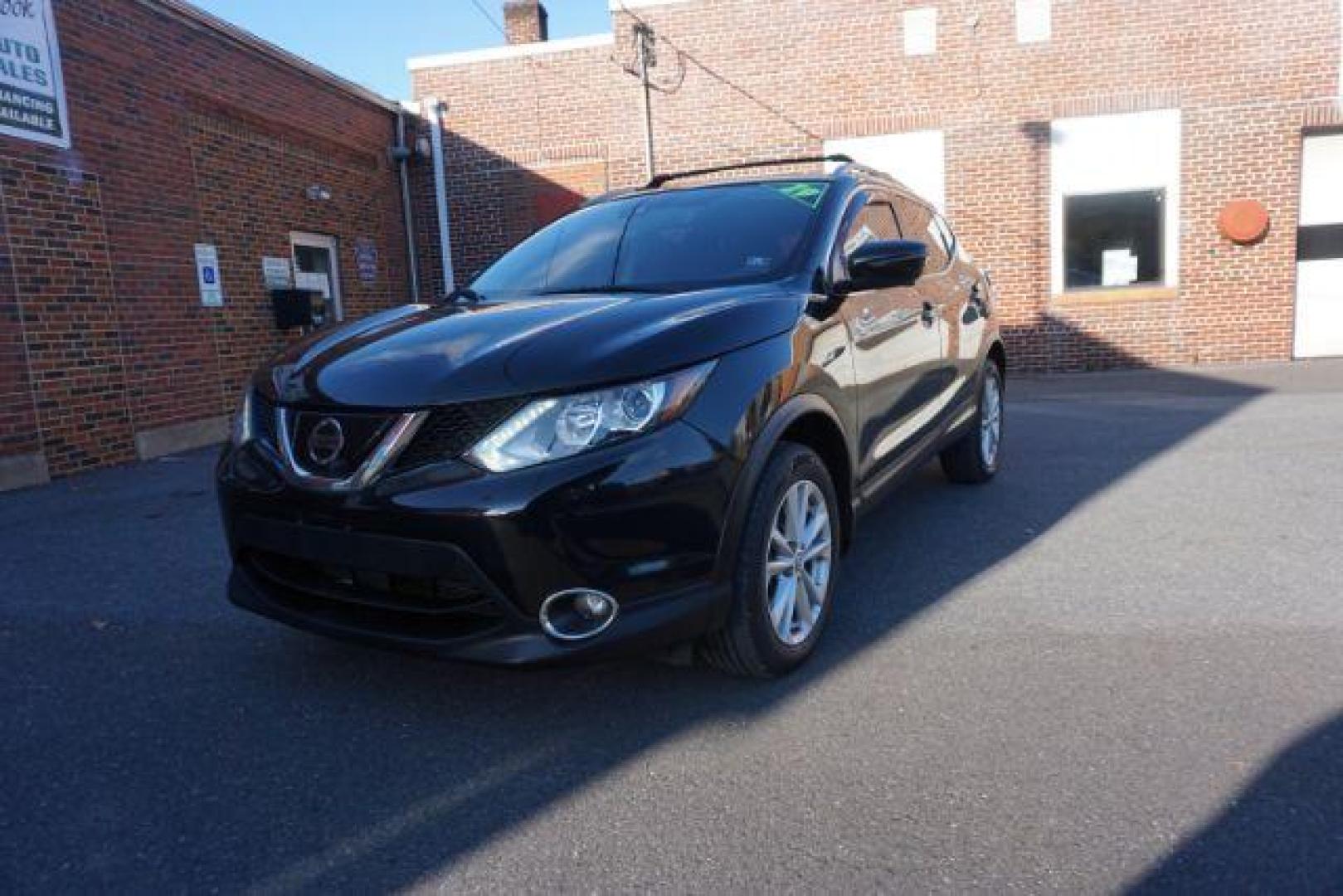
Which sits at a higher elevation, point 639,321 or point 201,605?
point 639,321

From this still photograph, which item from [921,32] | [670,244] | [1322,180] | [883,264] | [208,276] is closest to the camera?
[883,264]

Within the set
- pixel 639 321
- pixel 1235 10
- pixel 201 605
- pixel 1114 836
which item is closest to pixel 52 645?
pixel 201 605

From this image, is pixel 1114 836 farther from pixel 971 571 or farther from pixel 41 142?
pixel 41 142

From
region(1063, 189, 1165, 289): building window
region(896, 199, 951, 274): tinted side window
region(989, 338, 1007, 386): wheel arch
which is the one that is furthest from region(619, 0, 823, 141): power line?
region(896, 199, 951, 274): tinted side window

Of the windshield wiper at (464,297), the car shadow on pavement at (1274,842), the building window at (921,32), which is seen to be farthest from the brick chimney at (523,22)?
the car shadow on pavement at (1274,842)

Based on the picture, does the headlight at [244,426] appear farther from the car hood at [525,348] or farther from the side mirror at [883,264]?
the side mirror at [883,264]

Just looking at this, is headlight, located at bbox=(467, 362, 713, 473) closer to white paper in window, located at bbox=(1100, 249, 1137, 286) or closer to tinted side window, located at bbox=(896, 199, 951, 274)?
tinted side window, located at bbox=(896, 199, 951, 274)

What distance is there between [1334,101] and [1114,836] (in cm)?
1242

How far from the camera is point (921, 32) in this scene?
11.5 metres

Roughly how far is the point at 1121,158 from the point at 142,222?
11.1 m

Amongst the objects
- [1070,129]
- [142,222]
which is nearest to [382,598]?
[142,222]

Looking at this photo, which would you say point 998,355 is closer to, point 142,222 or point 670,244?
point 670,244

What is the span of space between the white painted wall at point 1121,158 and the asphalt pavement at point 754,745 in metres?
8.50

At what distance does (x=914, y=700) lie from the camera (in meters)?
2.71
